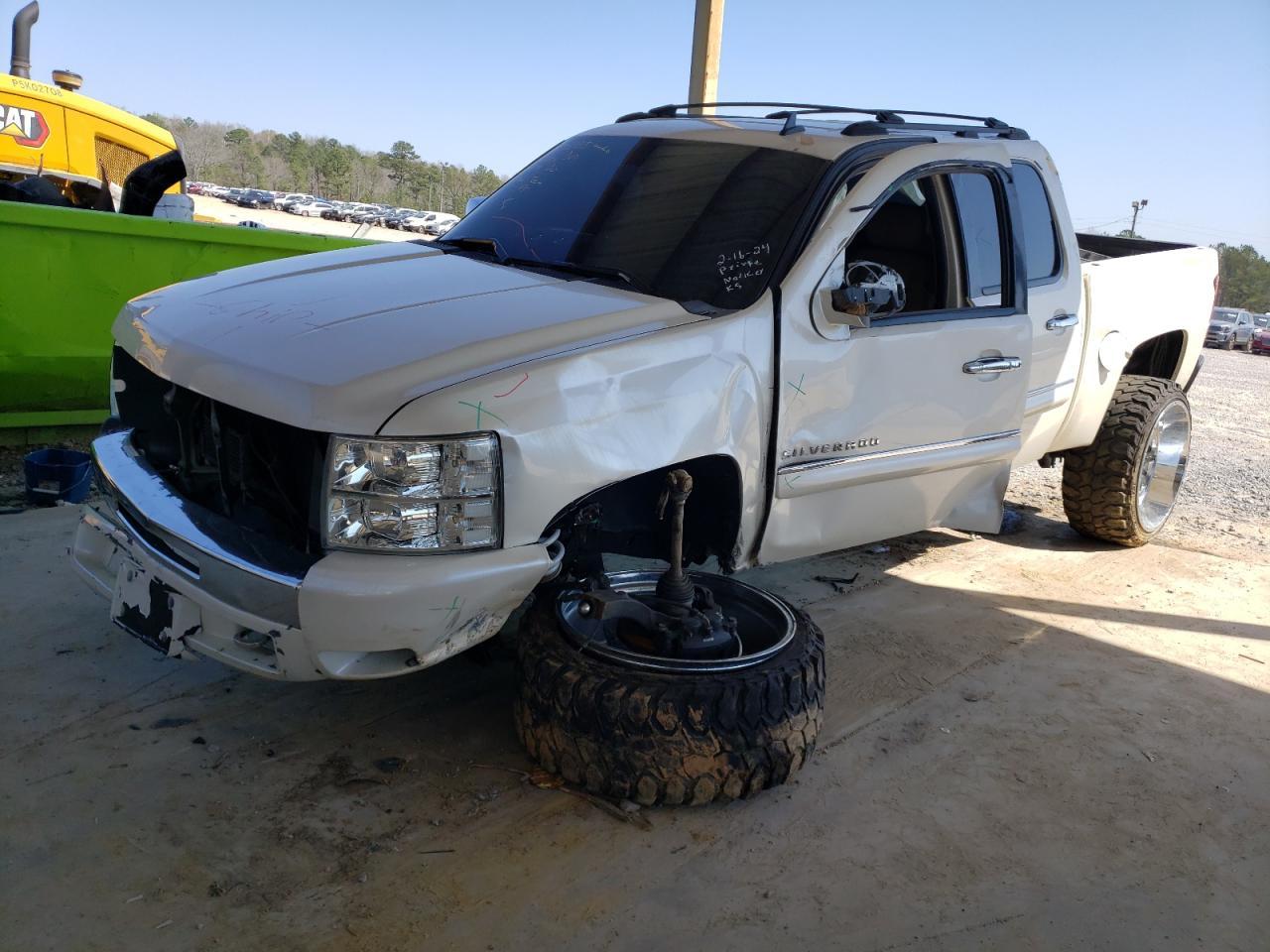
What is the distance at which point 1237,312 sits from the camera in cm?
3381

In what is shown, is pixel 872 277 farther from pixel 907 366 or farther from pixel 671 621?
pixel 671 621

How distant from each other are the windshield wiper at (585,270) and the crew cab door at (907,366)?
0.46m

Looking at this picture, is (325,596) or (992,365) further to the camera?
(992,365)

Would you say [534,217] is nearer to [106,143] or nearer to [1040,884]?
[1040,884]

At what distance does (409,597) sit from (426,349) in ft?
2.08

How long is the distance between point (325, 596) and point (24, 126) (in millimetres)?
6950

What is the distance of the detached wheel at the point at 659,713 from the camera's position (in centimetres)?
290

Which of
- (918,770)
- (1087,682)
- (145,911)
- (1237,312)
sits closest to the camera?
(145,911)

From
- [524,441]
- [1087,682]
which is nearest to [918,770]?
[1087,682]

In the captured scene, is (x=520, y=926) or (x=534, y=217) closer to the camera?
(x=520, y=926)

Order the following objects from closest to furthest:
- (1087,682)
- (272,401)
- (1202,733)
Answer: (272,401), (1202,733), (1087,682)

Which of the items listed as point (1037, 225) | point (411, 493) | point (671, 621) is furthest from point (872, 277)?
point (411, 493)

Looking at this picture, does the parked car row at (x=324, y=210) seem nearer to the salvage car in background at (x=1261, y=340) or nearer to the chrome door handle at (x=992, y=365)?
the salvage car in background at (x=1261, y=340)

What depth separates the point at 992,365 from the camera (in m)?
3.97
